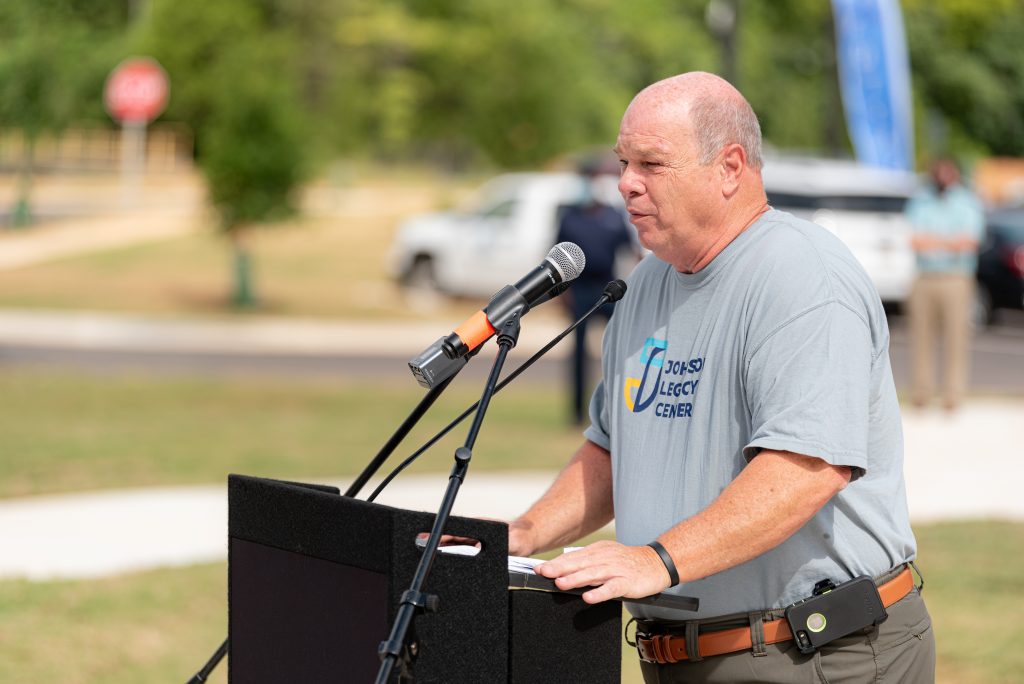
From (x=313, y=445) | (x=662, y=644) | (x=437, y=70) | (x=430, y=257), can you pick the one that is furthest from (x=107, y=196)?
(x=662, y=644)

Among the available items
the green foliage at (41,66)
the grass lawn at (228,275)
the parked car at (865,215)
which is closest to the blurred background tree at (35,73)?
the green foliage at (41,66)

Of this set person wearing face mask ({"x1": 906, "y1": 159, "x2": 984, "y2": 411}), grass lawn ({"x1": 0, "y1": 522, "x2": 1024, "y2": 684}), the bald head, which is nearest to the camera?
the bald head

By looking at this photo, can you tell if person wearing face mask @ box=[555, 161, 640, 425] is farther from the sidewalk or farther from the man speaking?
the man speaking

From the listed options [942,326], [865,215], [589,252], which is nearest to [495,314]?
[589,252]

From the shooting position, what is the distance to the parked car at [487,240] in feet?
72.6

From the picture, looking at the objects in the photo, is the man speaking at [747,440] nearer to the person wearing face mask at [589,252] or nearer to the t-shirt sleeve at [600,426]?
the t-shirt sleeve at [600,426]

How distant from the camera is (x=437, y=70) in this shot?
45.1m

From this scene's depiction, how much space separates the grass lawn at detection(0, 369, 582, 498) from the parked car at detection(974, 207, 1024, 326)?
8432 mm

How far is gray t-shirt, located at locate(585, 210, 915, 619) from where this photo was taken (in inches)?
104

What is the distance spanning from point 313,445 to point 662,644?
865 cm

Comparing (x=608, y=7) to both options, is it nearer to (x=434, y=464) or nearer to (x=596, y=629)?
(x=434, y=464)

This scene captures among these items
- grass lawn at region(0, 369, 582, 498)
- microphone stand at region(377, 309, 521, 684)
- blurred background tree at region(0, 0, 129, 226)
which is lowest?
microphone stand at region(377, 309, 521, 684)

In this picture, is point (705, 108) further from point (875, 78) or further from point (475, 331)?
point (875, 78)

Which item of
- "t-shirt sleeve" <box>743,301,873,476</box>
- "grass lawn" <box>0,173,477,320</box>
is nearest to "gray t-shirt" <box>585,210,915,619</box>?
"t-shirt sleeve" <box>743,301,873,476</box>
